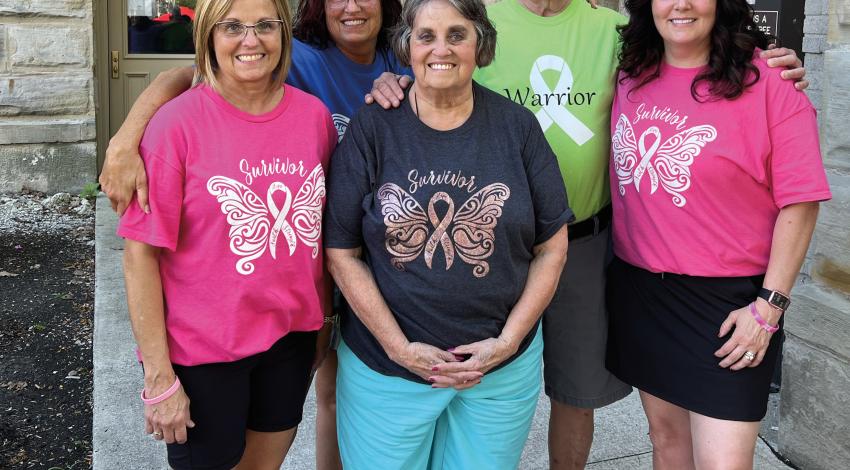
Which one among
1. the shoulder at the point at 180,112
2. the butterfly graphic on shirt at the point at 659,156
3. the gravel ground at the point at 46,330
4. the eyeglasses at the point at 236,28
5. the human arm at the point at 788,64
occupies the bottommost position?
the gravel ground at the point at 46,330

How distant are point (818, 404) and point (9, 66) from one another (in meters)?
6.62

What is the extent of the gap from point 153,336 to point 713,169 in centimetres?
156

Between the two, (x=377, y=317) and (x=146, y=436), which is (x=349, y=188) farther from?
(x=146, y=436)

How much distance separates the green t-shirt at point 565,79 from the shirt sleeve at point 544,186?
0.96 ft

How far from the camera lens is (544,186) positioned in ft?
7.48

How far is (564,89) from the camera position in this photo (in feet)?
8.50

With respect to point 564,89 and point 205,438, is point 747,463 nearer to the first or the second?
point 564,89

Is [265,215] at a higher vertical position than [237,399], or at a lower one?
higher

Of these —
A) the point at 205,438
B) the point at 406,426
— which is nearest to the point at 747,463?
the point at 406,426

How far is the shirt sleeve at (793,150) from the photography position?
86.7 inches

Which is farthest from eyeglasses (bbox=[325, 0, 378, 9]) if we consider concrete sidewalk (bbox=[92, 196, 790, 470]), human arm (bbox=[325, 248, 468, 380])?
concrete sidewalk (bbox=[92, 196, 790, 470])

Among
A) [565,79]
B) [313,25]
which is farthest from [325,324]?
[565,79]

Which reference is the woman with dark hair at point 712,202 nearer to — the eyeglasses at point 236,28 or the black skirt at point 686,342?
the black skirt at point 686,342

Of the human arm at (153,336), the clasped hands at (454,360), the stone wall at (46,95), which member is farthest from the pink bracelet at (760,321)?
the stone wall at (46,95)
